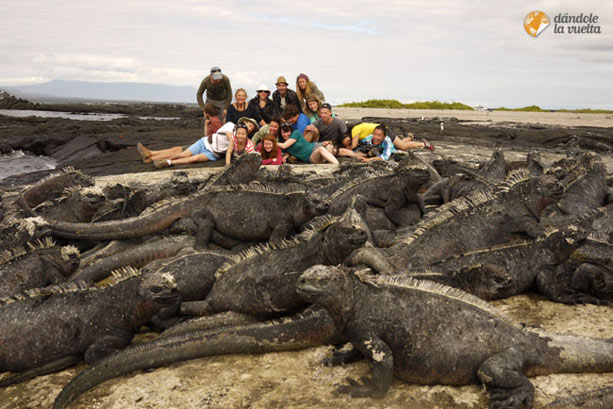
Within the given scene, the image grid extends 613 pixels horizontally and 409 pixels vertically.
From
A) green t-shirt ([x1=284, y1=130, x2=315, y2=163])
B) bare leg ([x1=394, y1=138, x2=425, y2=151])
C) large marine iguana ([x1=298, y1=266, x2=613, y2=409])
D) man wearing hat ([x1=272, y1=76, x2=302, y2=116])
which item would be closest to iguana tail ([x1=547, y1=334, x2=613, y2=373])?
large marine iguana ([x1=298, y1=266, x2=613, y2=409])

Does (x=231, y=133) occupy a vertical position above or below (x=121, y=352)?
above

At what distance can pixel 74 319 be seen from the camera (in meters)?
3.48

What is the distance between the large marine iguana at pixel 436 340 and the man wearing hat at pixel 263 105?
8165 millimetres

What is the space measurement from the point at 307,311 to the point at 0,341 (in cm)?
207

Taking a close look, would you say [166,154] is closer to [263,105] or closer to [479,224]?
[263,105]

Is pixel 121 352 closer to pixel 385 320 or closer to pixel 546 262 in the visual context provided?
pixel 385 320

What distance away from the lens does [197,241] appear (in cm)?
496

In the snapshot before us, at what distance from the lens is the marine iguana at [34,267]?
161 inches

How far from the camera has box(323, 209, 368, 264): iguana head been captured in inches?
133

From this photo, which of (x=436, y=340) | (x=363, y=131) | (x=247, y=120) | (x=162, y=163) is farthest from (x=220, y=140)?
(x=436, y=340)

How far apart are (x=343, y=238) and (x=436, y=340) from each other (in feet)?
2.94

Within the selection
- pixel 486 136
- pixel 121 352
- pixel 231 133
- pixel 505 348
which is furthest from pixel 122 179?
pixel 486 136

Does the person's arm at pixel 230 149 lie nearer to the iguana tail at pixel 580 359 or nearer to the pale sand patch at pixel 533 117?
the iguana tail at pixel 580 359

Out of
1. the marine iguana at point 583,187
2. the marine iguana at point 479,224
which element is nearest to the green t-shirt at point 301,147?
the marine iguana at point 583,187
